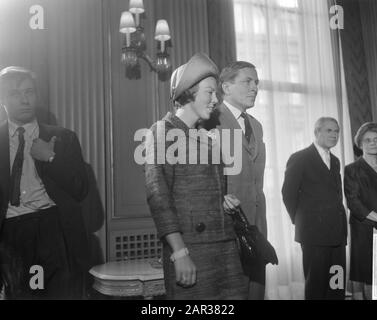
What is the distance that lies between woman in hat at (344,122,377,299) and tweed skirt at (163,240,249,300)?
1.26 m

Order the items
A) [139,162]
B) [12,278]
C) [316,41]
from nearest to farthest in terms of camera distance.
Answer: [12,278]
[139,162]
[316,41]

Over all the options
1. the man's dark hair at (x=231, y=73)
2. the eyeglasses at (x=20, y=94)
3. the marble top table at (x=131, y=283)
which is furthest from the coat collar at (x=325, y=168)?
the eyeglasses at (x=20, y=94)

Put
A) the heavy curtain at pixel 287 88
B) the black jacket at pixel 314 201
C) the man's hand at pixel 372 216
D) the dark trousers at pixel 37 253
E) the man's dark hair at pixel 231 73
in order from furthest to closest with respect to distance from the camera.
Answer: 1. the heavy curtain at pixel 287 88
2. the man's hand at pixel 372 216
3. the black jacket at pixel 314 201
4. the man's dark hair at pixel 231 73
5. the dark trousers at pixel 37 253

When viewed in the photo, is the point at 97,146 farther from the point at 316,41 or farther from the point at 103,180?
the point at 316,41

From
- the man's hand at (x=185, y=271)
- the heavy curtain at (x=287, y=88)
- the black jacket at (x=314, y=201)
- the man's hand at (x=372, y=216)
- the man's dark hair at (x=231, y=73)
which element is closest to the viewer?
the man's hand at (x=185, y=271)

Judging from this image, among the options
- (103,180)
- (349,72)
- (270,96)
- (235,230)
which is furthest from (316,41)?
(235,230)

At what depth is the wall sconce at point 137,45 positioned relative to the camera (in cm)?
188

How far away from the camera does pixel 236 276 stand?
1.11 meters

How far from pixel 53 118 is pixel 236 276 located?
1.09m

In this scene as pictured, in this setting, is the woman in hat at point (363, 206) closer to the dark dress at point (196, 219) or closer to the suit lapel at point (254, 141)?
the suit lapel at point (254, 141)

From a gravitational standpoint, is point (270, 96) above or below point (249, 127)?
above

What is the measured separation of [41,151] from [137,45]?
720mm

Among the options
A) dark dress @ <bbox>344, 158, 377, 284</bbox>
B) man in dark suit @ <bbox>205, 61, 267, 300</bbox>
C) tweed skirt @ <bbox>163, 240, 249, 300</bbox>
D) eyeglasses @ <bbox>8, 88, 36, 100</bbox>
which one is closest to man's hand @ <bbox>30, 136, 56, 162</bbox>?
eyeglasses @ <bbox>8, 88, 36, 100</bbox>

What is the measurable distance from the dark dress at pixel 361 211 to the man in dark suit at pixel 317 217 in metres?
0.18
